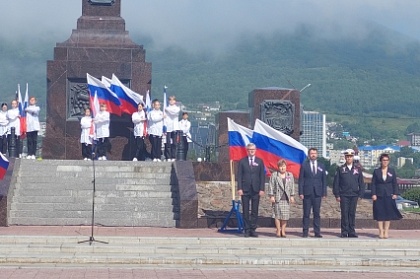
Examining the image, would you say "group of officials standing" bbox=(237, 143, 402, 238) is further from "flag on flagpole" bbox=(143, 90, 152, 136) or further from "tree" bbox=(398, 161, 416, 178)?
"tree" bbox=(398, 161, 416, 178)

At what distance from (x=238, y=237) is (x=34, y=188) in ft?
16.4

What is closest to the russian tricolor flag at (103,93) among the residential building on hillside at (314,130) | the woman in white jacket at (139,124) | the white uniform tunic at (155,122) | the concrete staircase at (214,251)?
the woman in white jacket at (139,124)

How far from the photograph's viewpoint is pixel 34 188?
20.1 m

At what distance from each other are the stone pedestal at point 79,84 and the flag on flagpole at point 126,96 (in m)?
0.99

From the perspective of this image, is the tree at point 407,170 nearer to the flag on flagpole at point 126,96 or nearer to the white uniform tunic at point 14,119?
the flag on flagpole at point 126,96

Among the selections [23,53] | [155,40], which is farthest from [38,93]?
[155,40]

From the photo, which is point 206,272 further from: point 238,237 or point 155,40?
point 155,40

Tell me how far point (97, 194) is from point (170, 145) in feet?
12.5

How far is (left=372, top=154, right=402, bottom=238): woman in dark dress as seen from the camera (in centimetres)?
1752

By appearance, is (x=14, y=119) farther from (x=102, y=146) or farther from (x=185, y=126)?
(x=185, y=126)

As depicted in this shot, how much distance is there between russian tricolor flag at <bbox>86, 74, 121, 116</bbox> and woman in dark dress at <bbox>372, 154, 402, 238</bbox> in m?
7.74

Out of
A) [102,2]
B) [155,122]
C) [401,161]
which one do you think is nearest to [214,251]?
[155,122]

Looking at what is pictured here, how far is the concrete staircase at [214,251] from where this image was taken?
14.9m

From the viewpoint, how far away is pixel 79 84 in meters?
25.0
